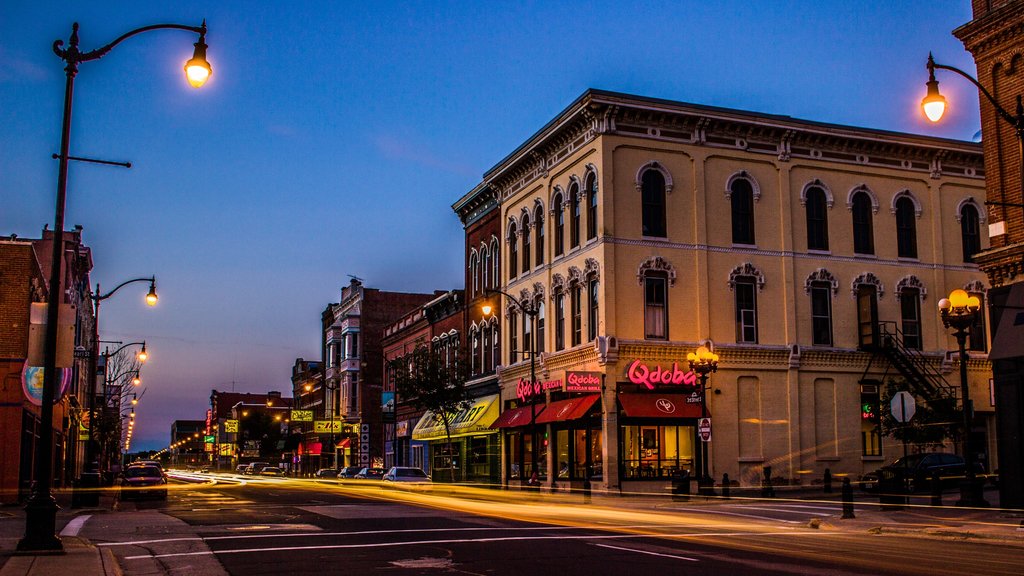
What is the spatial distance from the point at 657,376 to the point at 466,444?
1940cm

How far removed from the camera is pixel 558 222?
4538 centimetres

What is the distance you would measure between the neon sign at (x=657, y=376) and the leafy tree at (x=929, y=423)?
27.8 ft

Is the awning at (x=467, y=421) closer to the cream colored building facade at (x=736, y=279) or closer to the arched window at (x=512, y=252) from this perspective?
the cream colored building facade at (x=736, y=279)

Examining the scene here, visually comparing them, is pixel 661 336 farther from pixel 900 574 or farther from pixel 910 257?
pixel 900 574

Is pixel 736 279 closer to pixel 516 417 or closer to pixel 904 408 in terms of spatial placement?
pixel 516 417

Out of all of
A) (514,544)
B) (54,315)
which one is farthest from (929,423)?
(54,315)

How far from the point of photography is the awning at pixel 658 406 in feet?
127

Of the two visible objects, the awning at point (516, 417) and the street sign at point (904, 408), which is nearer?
the street sign at point (904, 408)

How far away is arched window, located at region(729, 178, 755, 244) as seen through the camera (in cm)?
4288

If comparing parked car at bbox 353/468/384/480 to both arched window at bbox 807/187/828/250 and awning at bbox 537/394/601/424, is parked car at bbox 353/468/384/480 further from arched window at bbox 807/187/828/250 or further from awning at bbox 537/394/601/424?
arched window at bbox 807/187/828/250

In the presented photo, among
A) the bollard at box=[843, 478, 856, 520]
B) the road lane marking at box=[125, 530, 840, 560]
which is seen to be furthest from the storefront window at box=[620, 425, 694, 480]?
the road lane marking at box=[125, 530, 840, 560]

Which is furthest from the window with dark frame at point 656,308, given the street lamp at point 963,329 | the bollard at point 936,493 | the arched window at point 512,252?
the street lamp at point 963,329

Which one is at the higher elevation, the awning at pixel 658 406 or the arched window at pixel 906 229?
the arched window at pixel 906 229

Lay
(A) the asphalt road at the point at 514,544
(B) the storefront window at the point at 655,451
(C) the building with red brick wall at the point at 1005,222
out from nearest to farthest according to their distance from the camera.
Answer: (A) the asphalt road at the point at 514,544
(C) the building with red brick wall at the point at 1005,222
(B) the storefront window at the point at 655,451
